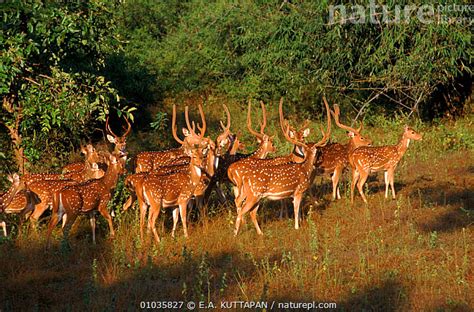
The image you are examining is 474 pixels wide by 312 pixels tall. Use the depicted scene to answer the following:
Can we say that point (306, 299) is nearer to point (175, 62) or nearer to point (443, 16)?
point (443, 16)

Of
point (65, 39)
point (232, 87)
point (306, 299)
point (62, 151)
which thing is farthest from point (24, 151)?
point (232, 87)

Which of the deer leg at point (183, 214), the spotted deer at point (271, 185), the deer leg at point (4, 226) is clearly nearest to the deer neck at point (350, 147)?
the spotted deer at point (271, 185)

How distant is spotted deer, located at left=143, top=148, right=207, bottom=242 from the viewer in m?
11.3

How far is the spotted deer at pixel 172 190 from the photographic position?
1130cm

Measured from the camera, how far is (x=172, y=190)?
11461 mm

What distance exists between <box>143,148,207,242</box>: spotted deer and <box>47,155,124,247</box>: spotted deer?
2.41ft

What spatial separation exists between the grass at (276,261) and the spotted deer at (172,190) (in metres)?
0.39

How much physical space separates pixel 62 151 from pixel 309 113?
9.47m

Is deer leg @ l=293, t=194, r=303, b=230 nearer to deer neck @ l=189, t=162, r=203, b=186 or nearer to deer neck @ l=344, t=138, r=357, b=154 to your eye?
deer neck @ l=189, t=162, r=203, b=186

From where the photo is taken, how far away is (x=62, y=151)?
1625cm

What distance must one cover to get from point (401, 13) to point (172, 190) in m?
9.77

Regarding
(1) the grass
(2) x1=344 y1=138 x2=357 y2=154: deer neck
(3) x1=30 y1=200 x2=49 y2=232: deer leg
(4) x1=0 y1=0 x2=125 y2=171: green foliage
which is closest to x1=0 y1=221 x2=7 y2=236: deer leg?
(1) the grass

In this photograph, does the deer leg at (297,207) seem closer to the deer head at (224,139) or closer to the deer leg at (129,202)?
the deer head at (224,139)

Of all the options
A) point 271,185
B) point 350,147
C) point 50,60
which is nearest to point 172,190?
point 271,185
